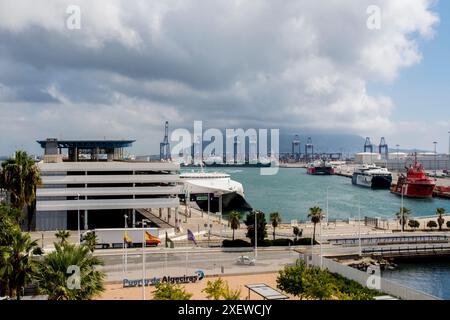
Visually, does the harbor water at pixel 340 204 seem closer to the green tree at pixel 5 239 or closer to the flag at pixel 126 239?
the flag at pixel 126 239

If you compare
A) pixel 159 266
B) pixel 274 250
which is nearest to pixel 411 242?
pixel 274 250

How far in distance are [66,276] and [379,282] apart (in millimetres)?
19490

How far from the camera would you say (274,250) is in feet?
145

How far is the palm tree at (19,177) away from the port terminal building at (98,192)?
445 inches

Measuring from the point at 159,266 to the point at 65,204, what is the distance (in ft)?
70.1

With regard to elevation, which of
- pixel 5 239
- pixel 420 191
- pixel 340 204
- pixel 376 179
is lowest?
pixel 340 204

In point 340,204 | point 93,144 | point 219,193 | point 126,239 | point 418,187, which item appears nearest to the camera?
point 126,239

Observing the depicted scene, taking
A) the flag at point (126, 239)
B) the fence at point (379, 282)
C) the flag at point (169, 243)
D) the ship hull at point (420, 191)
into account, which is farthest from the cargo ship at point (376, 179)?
the fence at point (379, 282)

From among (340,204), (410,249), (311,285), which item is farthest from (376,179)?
(311,285)

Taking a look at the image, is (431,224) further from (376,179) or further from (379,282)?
(376,179)

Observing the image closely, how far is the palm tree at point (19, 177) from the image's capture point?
3984 cm

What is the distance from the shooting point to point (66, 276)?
760 inches

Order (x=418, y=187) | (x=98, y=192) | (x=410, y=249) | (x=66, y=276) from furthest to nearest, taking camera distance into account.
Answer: (x=418, y=187), (x=98, y=192), (x=410, y=249), (x=66, y=276)
